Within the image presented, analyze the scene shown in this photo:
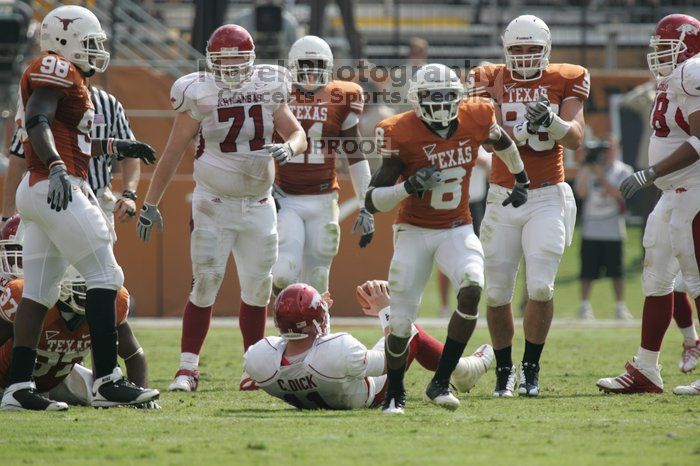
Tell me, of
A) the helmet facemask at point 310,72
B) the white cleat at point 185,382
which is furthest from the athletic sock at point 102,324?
the helmet facemask at point 310,72

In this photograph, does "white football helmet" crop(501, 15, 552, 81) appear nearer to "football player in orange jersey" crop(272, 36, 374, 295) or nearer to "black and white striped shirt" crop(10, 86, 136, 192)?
"football player in orange jersey" crop(272, 36, 374, 295)

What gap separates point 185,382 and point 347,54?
8368 mm

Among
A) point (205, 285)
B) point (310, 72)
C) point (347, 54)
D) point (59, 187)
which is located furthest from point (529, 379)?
point (347, 54)

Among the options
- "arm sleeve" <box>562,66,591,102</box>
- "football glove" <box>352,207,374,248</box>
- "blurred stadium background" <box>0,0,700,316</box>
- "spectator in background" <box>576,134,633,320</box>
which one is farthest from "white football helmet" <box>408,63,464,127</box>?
"spectator in background" <box>576,134,633,320</box>

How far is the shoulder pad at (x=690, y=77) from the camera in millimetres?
6441

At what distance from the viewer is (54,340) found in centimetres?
594

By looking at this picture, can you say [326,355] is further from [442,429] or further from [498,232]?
[498,232]

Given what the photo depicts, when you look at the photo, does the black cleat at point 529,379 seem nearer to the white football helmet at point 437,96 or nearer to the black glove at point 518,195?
the black glove at point 518,195

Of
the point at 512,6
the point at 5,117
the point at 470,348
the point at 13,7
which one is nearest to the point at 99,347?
the point at 470,348

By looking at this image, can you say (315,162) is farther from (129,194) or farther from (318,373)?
(318,373)

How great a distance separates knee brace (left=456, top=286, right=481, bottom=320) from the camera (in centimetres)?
582

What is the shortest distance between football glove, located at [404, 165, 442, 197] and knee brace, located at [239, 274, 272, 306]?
1862 millimetres

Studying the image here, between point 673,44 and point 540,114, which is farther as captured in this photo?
point 673,44

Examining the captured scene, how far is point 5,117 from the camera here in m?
12.6
